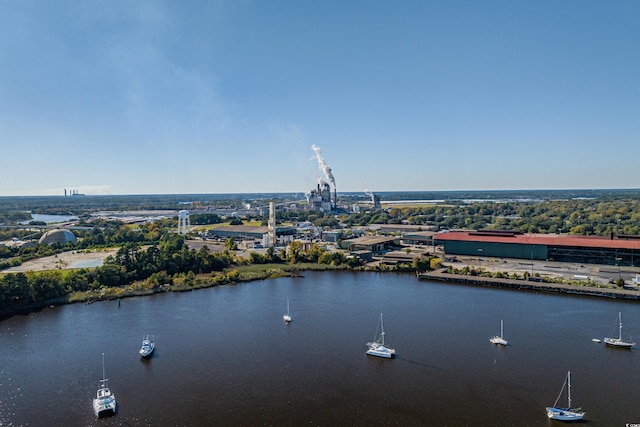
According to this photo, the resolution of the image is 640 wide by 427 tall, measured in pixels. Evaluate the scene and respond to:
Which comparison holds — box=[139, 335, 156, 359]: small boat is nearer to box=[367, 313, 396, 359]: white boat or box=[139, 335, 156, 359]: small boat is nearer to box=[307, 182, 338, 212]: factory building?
box=[367, 313, 396, 359]: white boat

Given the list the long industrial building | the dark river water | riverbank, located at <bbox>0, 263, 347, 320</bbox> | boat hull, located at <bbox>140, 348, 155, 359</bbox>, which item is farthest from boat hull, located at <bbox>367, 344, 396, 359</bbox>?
the long industrial building

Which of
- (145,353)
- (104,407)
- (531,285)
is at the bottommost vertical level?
(104,407)

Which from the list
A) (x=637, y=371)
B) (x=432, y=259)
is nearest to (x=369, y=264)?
(x=432, y=259)

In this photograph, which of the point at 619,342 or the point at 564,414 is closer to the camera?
the point at 564,414

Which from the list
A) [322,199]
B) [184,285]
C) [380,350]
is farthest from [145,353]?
[322,199]

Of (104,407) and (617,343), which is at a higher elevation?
(617,343)

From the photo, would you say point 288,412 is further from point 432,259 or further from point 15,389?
point 432,259

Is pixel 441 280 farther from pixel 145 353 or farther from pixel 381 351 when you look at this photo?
pixel 145 353
